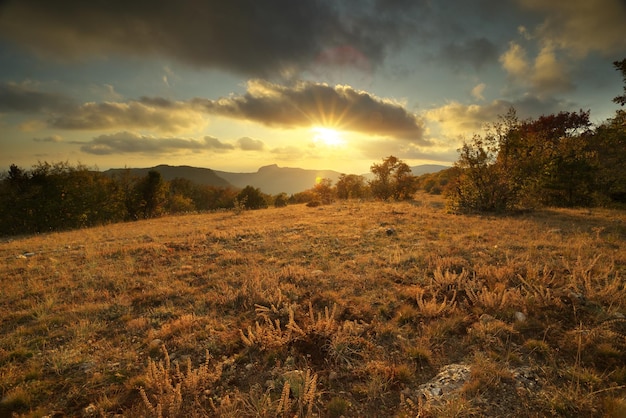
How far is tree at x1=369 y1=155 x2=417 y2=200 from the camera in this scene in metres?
36.9

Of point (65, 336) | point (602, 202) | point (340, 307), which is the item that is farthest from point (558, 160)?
point (65, 336)

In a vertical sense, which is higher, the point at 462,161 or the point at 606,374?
the point at 462,161

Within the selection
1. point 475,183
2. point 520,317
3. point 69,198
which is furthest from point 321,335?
point 69,198

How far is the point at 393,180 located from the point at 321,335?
34.9 metres

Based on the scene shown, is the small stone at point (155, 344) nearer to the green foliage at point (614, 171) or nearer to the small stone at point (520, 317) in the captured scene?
the small stone at point (520, 317)

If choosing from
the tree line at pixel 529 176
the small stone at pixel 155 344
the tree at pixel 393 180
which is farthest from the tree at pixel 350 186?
the small stone at pixel 155 344

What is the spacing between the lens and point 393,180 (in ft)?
122

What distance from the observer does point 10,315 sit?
5.87 metres

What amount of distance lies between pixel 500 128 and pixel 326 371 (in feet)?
69.0

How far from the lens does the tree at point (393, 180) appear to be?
121ft

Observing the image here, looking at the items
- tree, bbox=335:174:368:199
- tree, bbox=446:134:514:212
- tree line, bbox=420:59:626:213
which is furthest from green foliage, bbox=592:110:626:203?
tree, bbox=335:174:368:199

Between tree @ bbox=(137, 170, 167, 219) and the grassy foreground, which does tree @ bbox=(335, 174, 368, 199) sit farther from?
the grassy foreground

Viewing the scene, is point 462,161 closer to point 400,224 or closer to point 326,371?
point 400,224

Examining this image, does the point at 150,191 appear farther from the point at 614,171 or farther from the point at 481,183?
the point at 614,171
